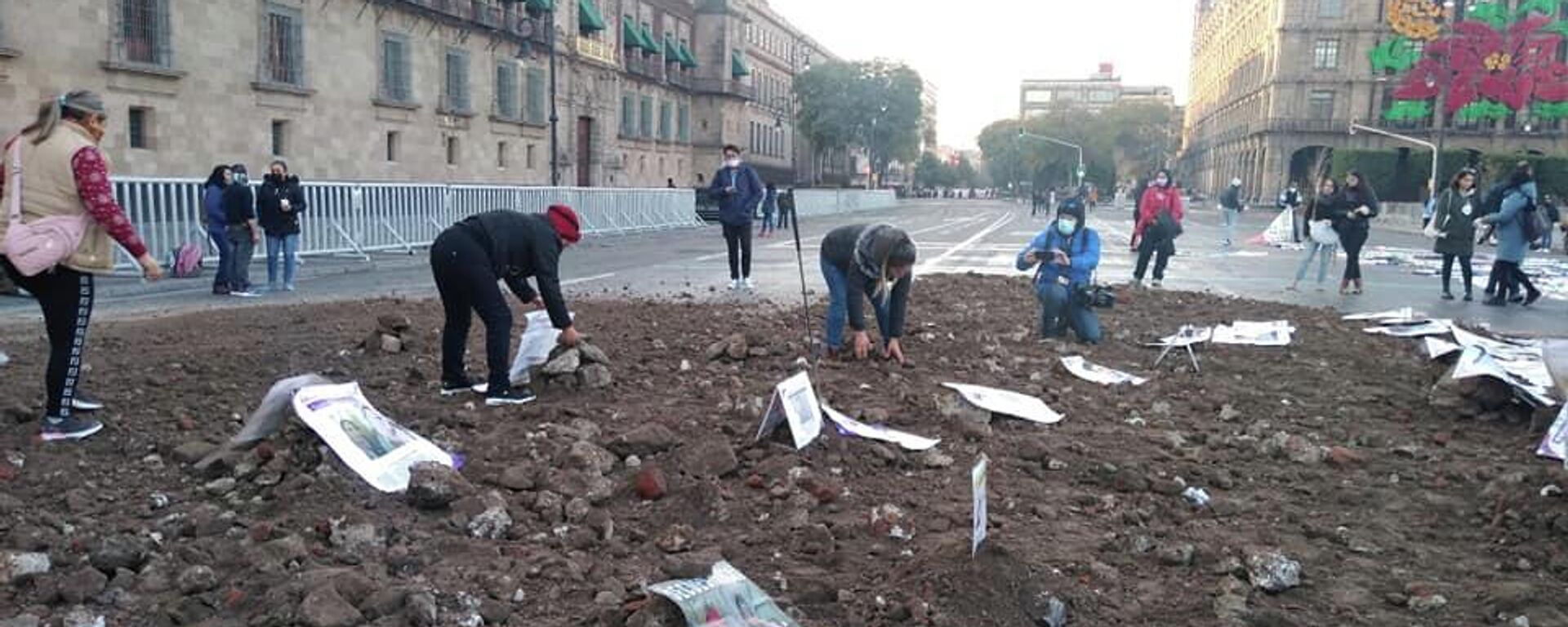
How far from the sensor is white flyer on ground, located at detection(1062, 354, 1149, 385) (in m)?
7.64

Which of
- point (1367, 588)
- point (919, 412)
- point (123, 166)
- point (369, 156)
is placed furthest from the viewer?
point (369, 156)

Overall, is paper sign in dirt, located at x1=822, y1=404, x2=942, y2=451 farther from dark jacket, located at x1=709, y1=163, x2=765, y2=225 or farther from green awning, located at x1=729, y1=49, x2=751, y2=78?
green awning, located at x1=729, y1=49, x2=751, y2=78

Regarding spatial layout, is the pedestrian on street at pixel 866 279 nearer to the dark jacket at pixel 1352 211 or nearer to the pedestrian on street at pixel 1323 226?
the dark jacket at pixel 1352 211

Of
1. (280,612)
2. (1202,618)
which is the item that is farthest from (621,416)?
(1202,618)

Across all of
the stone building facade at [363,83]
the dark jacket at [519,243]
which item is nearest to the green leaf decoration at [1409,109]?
the stone building facade at [363,83]

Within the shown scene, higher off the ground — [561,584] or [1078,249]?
[1078,249]

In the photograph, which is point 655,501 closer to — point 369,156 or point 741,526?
point 741,526

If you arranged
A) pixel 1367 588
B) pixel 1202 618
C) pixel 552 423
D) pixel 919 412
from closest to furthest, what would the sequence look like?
pixel 1202 618
pixel 1367 588
pixel 552 423
pixel 919 412

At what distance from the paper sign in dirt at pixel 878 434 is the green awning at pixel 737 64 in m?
64.5

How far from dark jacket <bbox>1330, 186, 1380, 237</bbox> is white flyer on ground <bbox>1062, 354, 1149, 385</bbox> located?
7.66 meters

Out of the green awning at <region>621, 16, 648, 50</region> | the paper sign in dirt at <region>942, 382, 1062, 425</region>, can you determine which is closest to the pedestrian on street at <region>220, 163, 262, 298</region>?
the paper sign in dirt at <region>942, 382, 1062, 425</region>

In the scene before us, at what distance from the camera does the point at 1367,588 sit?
13.1 ft

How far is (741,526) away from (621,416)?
1796 millimetres

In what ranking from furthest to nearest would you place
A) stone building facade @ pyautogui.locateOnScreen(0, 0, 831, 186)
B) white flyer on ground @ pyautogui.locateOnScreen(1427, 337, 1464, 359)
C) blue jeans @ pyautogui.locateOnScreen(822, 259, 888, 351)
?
stone building facade @ pyautogui.locateOnScreen(0, 0, 831, 186) < white flyer on ground @ pyautogui.locateOnScreen(1427, 337, 1464, 359) < blue jeans @ pyautogui.locateOnScreen(822, 259, 888, 351)
